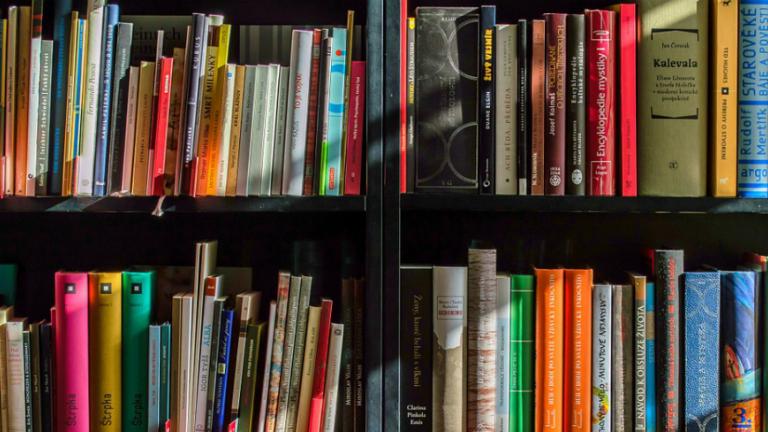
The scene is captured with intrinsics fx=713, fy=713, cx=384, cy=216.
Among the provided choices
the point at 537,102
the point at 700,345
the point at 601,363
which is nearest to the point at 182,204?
the point at 537,102

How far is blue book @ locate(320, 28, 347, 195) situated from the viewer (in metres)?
1.14

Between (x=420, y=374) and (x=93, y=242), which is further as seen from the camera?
(x=93, y=242)

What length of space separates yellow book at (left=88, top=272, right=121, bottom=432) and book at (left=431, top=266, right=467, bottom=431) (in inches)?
20.5

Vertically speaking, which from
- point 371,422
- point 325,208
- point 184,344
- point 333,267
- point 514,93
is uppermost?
point 514,93

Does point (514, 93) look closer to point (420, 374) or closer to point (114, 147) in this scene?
point (420, 374)

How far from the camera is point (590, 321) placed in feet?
3.82

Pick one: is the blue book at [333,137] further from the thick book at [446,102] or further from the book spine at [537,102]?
the book spine at [537,102]

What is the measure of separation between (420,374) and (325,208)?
312 millimetres

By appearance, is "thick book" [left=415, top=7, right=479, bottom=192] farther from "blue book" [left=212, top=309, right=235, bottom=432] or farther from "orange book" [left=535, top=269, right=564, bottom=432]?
"blue book" [left=212, top=309, right=235, bottom=432]

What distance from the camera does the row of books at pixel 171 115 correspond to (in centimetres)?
114

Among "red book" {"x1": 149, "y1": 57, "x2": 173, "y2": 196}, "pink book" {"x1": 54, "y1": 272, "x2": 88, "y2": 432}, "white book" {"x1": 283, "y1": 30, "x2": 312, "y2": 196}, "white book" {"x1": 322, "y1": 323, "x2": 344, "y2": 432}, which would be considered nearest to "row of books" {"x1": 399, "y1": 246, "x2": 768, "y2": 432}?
"white book" {"x1": 322, "y1": 323, "x2": 344, "y2": 432}

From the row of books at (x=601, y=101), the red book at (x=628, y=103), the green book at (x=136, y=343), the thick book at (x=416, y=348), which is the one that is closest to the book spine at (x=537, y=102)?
the row of books at (x=601, y=101)

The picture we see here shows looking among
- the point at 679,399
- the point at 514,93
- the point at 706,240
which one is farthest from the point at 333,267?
the point at 706,240

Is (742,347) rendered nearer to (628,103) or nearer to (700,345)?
(700,345)
